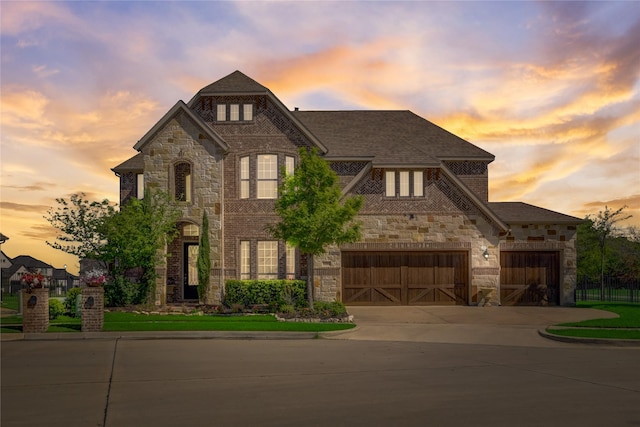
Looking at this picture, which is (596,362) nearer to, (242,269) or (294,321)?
(294,321)

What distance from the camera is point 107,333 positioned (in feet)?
61.5

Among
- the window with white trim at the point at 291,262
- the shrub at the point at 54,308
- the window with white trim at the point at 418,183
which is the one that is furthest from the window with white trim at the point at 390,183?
the shrub at the point at 54,308

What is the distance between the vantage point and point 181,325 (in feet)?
66.2

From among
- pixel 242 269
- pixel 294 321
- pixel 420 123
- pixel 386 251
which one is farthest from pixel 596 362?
pixel 420 123

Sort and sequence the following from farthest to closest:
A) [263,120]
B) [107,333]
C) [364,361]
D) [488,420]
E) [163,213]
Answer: [263,120] < [163,213] < [107,333] < [364,361] < [488,420]

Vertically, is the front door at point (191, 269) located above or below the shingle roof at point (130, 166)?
below

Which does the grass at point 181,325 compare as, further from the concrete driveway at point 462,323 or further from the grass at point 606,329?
the grass at point 606,329

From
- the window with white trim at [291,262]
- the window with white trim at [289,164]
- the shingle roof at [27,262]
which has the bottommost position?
Result: the shingle roof at [27,262]

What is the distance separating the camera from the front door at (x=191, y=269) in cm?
3077

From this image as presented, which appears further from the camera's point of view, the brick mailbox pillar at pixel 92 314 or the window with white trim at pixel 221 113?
the window with white trim at pixel 221 113

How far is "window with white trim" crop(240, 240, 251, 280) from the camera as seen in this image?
96.2ft

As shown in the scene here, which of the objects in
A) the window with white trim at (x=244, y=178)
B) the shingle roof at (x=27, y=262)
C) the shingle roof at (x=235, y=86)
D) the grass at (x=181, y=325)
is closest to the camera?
the grass at (x=181, y=325)

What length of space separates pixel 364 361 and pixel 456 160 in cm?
1942

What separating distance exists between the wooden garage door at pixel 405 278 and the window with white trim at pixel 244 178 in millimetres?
5545
